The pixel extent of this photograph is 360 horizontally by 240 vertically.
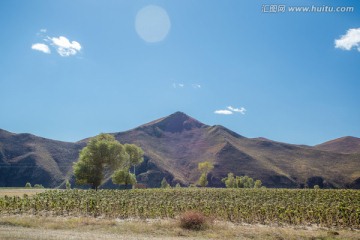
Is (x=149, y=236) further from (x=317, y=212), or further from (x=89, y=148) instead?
(x=89, y=148)

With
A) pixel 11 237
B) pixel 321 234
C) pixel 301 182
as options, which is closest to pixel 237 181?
pixel 301 182

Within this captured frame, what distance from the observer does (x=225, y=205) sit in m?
30.8

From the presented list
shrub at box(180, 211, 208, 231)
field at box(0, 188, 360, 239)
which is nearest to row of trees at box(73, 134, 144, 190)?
field at box(0, 188, 360, 239)

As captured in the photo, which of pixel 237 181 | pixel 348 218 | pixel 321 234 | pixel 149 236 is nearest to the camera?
pixel 149 236

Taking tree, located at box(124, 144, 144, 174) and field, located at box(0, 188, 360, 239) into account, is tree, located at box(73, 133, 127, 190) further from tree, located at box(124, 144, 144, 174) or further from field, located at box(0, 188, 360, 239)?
field, located at box(0, 188, 360, 239)

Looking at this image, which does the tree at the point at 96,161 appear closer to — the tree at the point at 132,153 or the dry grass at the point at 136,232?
the tree at the point at 132,153

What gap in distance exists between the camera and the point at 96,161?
71.5 metres

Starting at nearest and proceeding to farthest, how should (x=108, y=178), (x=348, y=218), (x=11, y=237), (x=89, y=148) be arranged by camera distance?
(x=11, y=237) < (x=348, y=218) < (x=89, y=148) < (x=108, y=178)

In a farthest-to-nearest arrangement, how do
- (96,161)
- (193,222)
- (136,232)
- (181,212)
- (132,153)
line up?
(132,153) < (96,161) < (181,212) < (193,222) < (136,232)

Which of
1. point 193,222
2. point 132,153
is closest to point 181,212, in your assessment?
point 193,222

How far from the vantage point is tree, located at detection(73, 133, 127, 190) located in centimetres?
6925

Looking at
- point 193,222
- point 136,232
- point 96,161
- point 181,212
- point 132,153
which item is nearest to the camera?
point 136,232

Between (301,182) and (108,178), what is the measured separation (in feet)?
405

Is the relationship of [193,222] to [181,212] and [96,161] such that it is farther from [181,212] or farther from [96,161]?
[96,161]
